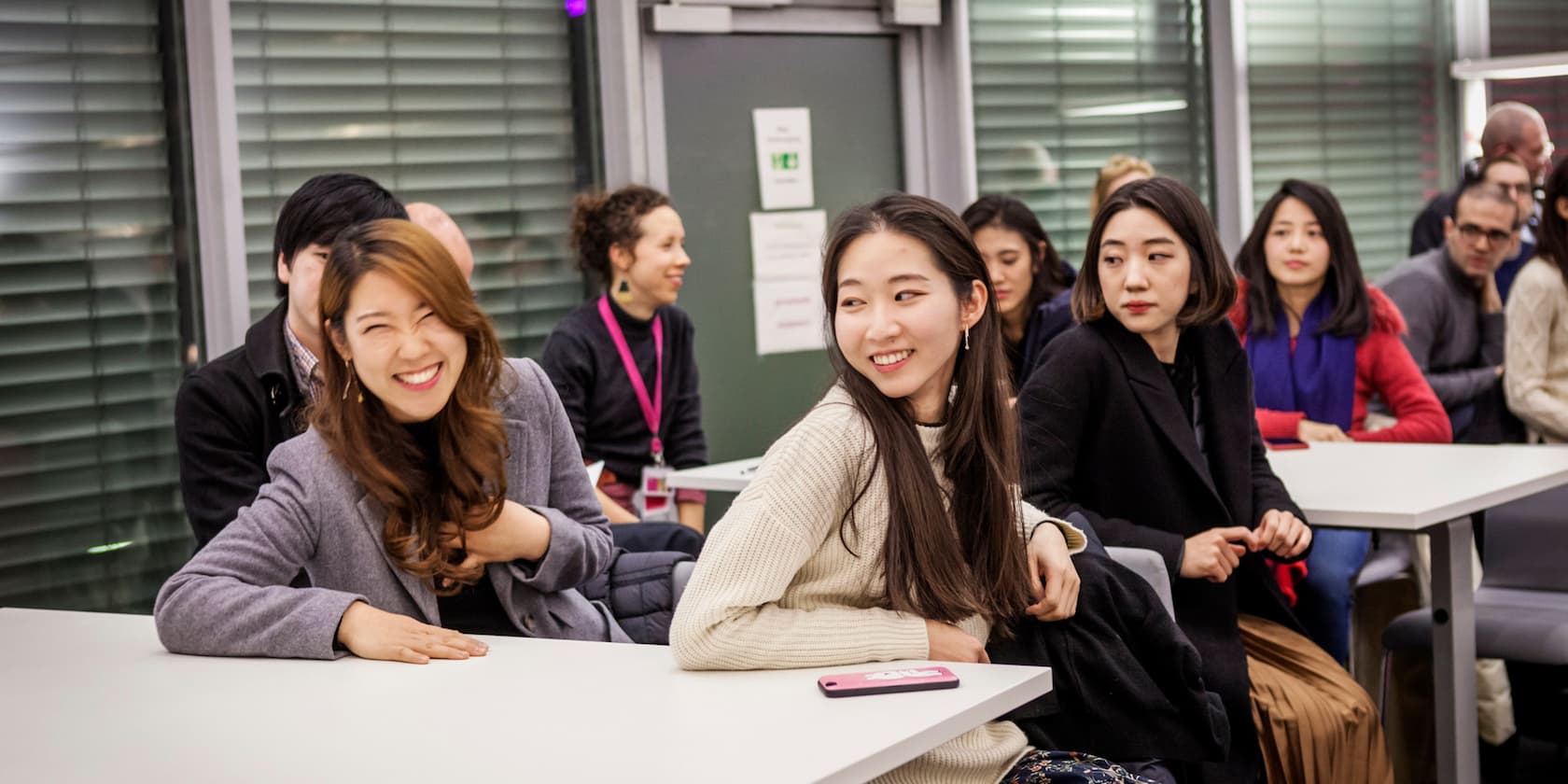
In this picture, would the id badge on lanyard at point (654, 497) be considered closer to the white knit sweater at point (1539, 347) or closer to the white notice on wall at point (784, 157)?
the white notice on wall at point (784, 157)

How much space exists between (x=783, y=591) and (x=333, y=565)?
0.72 m

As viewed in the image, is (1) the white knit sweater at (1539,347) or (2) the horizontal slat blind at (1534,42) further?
(2) the horizontal slat blind at (1534,42)

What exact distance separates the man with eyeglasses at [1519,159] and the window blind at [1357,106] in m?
0.93

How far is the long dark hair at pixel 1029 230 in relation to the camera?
4.53m

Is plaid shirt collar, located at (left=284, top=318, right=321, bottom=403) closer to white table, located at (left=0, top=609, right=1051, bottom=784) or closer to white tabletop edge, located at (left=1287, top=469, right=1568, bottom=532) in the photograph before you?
white table, located at (left=0, top=609, right=1051, bottom=784)

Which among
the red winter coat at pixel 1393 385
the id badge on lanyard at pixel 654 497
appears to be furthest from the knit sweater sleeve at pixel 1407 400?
the id badge on lanyard at pixel 654 497

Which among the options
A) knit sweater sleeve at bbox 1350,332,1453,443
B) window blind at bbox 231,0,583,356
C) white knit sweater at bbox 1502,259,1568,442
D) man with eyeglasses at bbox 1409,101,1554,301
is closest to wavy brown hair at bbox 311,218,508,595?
window blind at bbox 231,0,583,356

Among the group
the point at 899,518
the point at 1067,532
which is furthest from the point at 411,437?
the point at 1067,532

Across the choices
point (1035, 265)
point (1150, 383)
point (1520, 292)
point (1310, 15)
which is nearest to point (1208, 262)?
point (1150, 383)

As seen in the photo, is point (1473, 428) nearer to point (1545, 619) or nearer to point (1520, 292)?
point (1520, 292)

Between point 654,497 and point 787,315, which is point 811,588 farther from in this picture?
point 787,315

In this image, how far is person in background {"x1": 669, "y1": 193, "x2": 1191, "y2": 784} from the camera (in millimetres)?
1963

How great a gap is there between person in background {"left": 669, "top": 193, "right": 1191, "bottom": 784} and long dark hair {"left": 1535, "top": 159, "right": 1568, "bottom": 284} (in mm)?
3133

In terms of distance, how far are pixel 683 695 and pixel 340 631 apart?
57 centimetres
